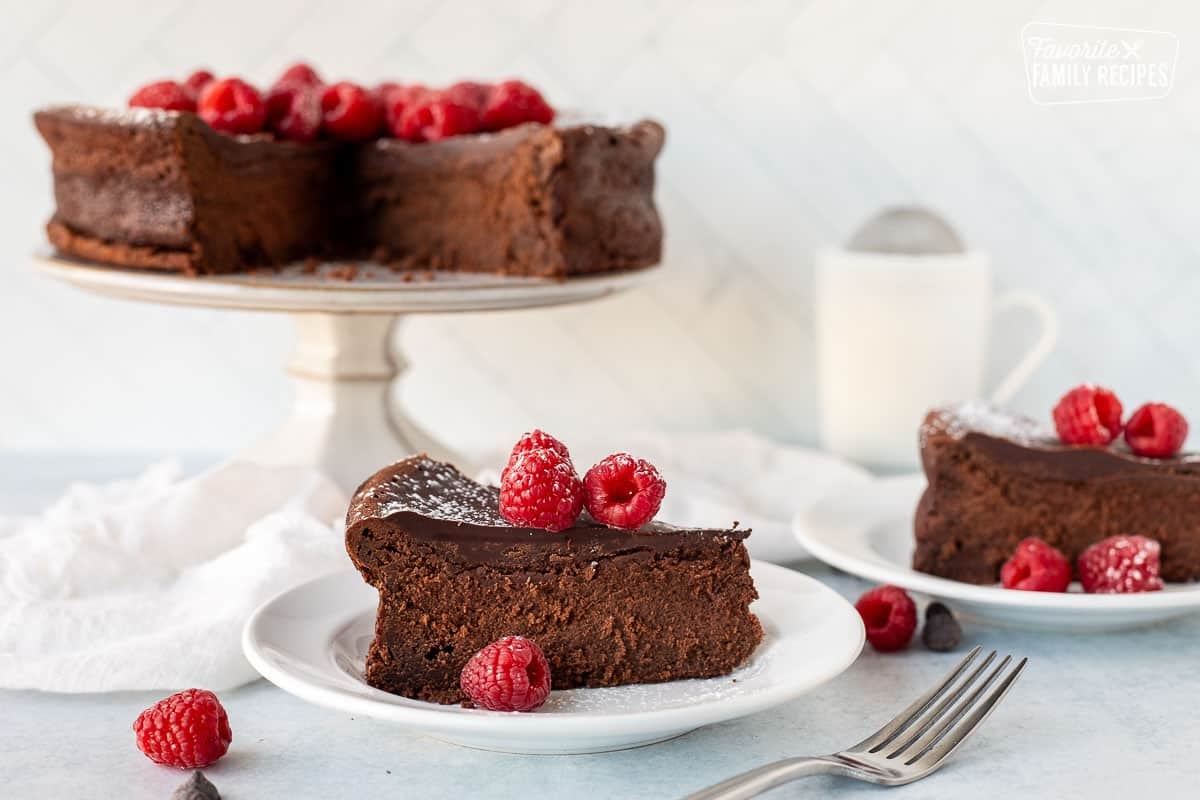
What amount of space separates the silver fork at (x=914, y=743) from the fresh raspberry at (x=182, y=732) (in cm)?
51

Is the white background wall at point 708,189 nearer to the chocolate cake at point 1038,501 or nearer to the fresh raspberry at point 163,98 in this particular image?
the fresh raspberry at point 163,98

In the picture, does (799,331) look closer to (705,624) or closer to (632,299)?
(632,299)

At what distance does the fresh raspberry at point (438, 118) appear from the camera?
103 inches

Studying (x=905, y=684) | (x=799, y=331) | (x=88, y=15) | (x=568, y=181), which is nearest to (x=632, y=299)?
(x=799, y=331)

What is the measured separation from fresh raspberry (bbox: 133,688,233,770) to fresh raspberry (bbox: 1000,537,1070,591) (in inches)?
40.5

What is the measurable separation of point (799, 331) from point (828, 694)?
150cm

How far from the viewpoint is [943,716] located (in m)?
1.53

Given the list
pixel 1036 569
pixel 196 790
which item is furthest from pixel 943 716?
pixel 196 790

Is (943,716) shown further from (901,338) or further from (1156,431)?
(901,338)

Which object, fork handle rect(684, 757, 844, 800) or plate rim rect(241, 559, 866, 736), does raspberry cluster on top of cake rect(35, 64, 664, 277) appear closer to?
plate rim rect(241, 559, 866, 736)

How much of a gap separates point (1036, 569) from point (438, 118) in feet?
4.53

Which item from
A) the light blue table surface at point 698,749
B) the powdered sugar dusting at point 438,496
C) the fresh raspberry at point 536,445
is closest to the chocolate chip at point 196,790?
the light blue table surface at point 698,749

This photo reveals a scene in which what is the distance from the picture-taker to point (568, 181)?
8.07 ft

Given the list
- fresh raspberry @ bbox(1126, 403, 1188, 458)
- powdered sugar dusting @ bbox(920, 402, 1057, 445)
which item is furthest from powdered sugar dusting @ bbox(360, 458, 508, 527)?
fresh raspberry @ bbox(1126, 403, 1188, 458)
